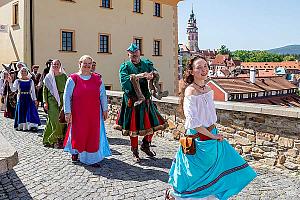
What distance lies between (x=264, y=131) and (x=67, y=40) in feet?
53.1

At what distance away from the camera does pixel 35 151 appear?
6.93m

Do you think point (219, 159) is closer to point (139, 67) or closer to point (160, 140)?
Result: point (139, 67)

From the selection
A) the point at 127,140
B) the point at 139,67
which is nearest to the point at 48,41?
the point at 127,140

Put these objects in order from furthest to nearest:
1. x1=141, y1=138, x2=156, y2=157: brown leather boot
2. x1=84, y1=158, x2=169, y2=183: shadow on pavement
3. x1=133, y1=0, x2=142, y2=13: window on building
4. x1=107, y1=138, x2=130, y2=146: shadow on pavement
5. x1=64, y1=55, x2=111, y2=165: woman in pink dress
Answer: x1=133, y1=0, x2=142, y2=13: window on building
x1=107, y1=138, x2=130, y2=146: shadow on pavement
x1=141, y1=138, x2=156, y2=157: brown leather boot
x1=64, y1=55, x2=111, y2=165: woman in pink dress
x1=84, y1=158, x2=169, y2=183: shadow on pavement

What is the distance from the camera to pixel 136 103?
19.3 ft

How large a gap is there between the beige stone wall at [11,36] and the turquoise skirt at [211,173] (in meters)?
16.9

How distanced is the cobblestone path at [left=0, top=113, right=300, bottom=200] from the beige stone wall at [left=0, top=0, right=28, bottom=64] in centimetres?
1331

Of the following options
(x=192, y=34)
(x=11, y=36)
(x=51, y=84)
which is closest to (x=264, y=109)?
(x=51, y=84)

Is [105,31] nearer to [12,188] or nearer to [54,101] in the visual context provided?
[54,101]

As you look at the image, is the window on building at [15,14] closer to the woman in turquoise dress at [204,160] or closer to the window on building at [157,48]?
the window on building at [157,48]

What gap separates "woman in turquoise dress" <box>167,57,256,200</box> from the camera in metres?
3.46

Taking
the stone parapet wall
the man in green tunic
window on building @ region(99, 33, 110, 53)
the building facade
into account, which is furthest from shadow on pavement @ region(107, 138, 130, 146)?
window on building @ region(99, 33, 110, 53)

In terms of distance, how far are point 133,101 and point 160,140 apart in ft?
8.40

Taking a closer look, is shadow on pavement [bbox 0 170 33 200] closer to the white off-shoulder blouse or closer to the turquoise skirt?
the turquoise skirt
